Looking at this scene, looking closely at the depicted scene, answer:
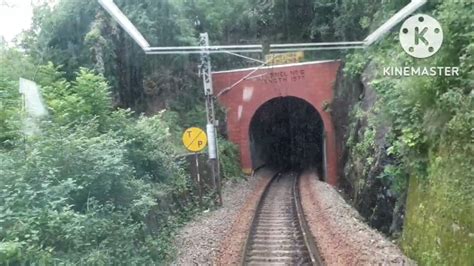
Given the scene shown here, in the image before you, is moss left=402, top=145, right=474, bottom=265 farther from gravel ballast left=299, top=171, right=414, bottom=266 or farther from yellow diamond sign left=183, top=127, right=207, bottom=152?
yellow diamond sign left=183, top=127, right=207, bottom=152

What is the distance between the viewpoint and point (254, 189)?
70.3 feet

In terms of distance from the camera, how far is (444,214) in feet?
25.3

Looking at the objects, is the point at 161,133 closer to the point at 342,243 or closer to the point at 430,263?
the point at 342,243

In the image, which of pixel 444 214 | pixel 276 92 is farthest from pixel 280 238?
pixel 276 92

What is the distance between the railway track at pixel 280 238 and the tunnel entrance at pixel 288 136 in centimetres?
1525

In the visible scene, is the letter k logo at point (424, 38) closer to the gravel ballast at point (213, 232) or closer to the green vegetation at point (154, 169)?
the green vegetation at point (154, 169)

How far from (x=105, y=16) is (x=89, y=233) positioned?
14410mm

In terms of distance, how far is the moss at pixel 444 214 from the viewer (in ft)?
22.9

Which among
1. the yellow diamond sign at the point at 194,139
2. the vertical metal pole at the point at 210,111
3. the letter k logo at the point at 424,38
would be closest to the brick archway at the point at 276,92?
the vertical metal pole at the point at 210,111

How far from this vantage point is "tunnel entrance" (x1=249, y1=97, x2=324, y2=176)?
32.7 meters

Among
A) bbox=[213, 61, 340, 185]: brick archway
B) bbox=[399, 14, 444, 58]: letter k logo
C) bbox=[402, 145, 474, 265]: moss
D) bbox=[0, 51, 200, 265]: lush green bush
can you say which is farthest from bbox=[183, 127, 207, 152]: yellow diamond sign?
bbox=[213, 61, 340, 185]: brick archway

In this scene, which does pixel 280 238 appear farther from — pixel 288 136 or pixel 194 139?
pixel 288 136

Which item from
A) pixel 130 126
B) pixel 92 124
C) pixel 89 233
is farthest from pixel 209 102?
pixel 89 233

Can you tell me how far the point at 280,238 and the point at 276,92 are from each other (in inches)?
540
